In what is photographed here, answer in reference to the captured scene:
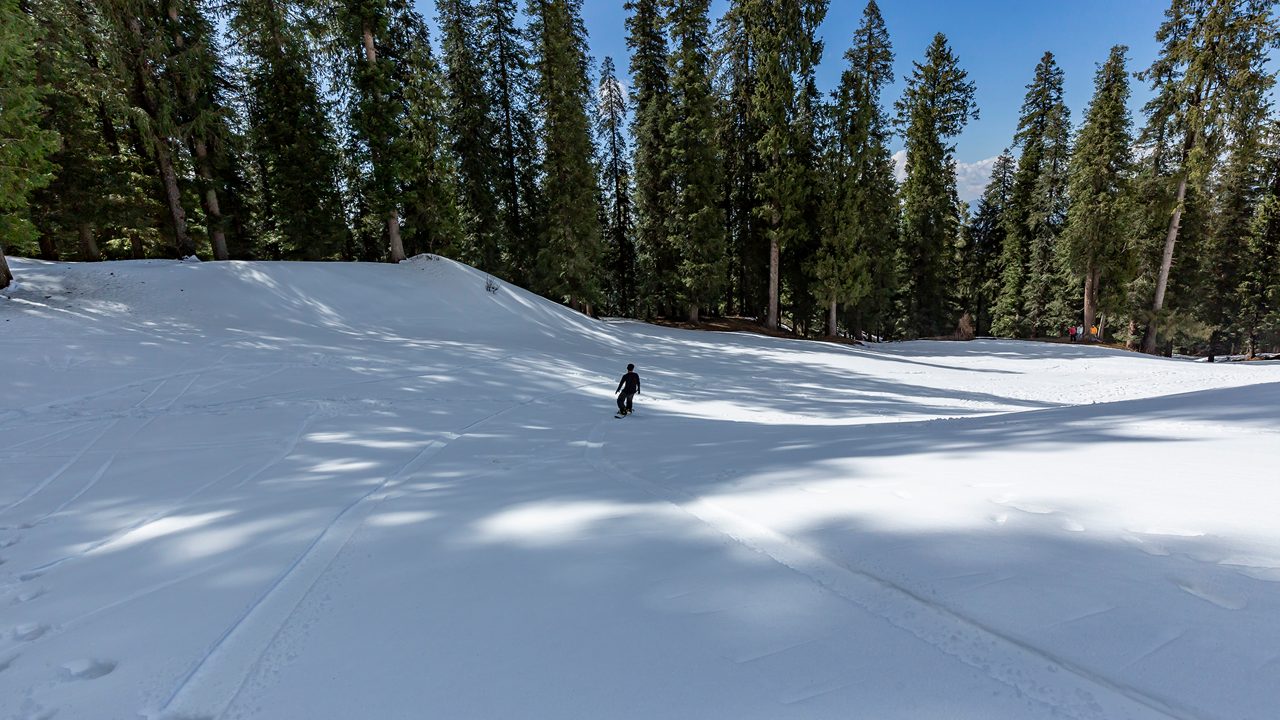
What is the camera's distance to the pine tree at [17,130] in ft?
35.4

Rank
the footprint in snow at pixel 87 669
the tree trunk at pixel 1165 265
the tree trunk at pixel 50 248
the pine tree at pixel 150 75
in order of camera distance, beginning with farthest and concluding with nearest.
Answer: the tree trunk at pixel 1165 265 < the tree trunk at pixel 50 248 < the pine tree at pixel 150 75 < the footprint in snow at pixel 87 669

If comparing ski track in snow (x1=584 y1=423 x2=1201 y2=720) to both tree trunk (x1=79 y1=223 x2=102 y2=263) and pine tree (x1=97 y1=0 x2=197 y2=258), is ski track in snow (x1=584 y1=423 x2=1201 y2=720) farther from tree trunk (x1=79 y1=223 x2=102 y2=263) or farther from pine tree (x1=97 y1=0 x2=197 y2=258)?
tree trunk (x1=79 y1=223 x2=102 y2=263)

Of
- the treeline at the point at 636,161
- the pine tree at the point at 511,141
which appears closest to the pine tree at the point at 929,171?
the treeline at the point at 636,161

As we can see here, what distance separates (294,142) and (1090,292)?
39.7 meters

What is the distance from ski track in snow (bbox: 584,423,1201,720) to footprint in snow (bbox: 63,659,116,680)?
3415mm

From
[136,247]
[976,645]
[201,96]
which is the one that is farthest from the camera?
[136,247]

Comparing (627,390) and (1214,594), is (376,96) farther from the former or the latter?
(1214,594)

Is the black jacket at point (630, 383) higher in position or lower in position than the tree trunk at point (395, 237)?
lower

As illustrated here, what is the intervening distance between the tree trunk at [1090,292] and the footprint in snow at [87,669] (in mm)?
35161

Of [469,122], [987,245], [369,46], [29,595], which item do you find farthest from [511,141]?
[987,245]

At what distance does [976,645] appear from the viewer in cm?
202

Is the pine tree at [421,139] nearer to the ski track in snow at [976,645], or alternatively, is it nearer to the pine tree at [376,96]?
the pine tree at [376,96]

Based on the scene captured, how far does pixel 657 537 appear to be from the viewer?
331 centimetres

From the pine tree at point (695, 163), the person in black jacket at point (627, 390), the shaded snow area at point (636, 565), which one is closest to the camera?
the shaded snow area at point (636, 565)
